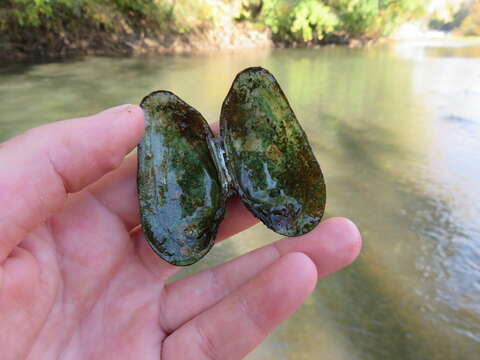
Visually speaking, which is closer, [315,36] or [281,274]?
[281,274]

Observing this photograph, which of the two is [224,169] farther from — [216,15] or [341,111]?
[216,15]

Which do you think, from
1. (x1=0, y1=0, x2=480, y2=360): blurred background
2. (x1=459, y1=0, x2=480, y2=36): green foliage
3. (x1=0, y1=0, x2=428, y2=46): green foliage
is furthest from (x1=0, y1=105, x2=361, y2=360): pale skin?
(x1=459, y1=0, x2=480, y2=36): green foliage

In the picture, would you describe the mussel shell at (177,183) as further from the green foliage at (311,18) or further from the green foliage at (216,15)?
the green foliage at (311,18)

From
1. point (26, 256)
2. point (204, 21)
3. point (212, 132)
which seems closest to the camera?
point (26, 256)

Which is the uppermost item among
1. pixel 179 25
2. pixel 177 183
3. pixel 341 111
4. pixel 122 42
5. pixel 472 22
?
pixel 177 183

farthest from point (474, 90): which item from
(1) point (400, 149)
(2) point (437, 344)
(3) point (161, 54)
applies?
(3) point (161, 54)

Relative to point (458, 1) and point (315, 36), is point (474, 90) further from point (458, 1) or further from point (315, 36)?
point (458, 1)

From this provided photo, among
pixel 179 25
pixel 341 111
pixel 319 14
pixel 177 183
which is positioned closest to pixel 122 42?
pixel 179 25
